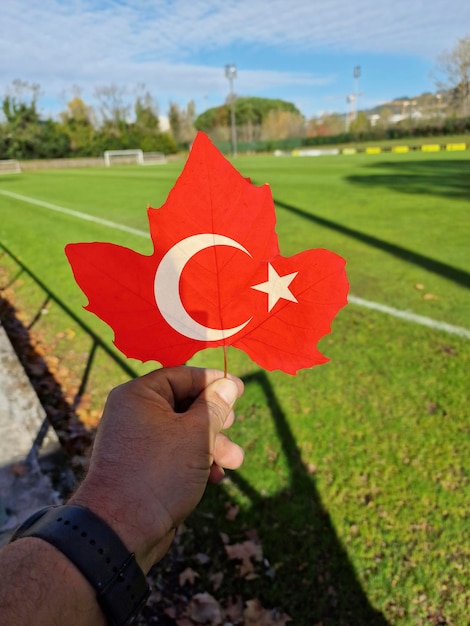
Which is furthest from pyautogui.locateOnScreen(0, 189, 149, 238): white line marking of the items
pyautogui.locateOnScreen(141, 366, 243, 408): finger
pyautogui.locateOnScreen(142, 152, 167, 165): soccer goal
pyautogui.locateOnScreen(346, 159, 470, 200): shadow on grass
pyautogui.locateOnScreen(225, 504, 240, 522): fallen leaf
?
pyautogui.locateOnScreen(142, 152, 167, 165): soccer goal

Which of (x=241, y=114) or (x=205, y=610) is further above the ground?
(x=241, y=114)

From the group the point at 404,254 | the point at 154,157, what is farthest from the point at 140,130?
the point at 404,254

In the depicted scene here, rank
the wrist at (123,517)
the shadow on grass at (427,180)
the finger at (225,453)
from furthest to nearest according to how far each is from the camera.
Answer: the shadow on grass at (427,180), the finger at (225,453), the wrist at (123,517)

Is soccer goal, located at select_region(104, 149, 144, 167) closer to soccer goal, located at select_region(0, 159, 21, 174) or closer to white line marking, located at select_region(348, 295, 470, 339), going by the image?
soccer goal, located at select_region(0, 159, 21, 174)

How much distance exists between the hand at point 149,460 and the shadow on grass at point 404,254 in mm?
4948

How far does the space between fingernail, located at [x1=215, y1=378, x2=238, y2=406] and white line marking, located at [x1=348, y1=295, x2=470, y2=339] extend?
11.4ft

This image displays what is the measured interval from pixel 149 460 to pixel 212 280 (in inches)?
21.7

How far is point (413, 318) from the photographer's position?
15.1 ft

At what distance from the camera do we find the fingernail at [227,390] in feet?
4.65

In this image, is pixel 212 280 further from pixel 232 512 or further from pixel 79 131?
pixel 79 131

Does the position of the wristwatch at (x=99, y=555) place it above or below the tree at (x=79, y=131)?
below

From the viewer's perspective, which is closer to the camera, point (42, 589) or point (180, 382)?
point (42, 589)

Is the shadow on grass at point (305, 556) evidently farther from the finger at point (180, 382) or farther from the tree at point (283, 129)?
the tree at point (283, 129)

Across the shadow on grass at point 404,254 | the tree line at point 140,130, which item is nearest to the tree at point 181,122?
the tree line at point 140,130
